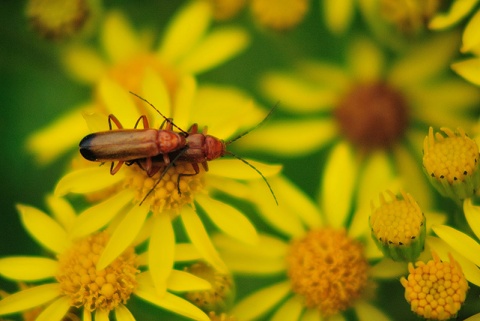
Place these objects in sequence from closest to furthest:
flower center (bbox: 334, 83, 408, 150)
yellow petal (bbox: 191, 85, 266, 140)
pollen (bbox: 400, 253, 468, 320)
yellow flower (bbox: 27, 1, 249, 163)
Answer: pollen (bbox: 400, 253, 468, 320)
yellow petal (bbox: 191, 85, 266, 140)
yellow flower (bbox: 27, 1, 249, 163)
flower center (bbox: 334, 83, 408, 150)

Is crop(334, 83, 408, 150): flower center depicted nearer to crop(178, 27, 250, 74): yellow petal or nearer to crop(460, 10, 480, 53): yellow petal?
crop(178, 27, 250, 74): yellow petal

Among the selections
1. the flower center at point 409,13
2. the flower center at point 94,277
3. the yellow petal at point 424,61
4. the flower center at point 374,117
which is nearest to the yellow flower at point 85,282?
the flower center at point 94,277

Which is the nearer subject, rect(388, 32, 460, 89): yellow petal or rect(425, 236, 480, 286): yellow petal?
rect(425, 236, 480, 286): yellow petal

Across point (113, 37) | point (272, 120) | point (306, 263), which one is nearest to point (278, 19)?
point (272, 120)

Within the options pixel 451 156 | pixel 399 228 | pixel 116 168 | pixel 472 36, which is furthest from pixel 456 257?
pixel 116 168

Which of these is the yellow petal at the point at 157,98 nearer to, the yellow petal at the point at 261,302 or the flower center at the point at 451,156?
the yellow petal at the point at 261,302

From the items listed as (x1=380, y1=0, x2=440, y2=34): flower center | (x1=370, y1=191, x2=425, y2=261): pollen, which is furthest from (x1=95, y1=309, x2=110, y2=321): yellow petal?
(x1=380, y1=0, x2=440, y2=34): flower center
